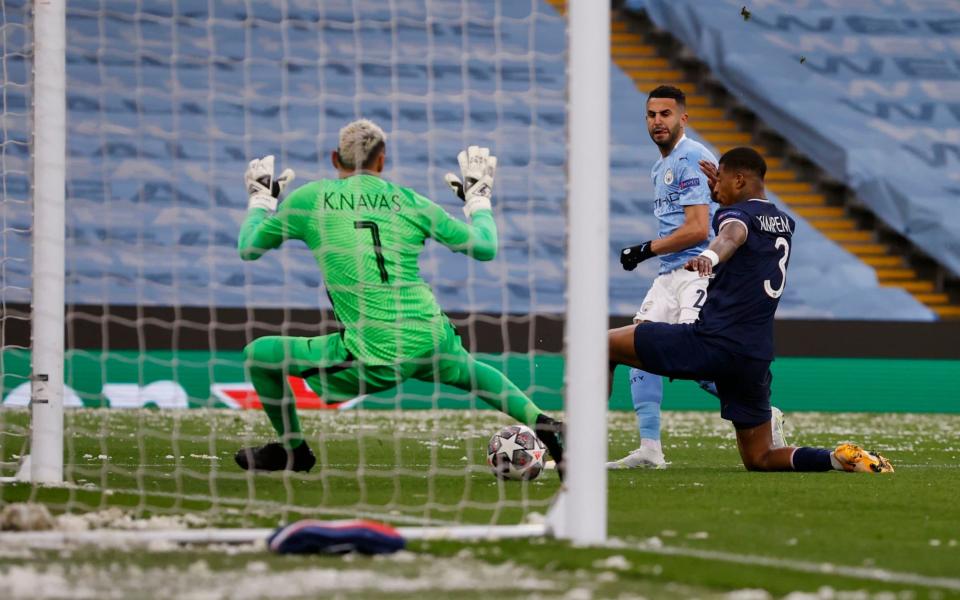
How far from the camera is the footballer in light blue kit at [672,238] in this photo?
8.09 m

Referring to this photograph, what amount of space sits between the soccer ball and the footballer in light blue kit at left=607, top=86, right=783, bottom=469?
1009 mm

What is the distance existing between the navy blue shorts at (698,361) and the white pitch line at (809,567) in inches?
110

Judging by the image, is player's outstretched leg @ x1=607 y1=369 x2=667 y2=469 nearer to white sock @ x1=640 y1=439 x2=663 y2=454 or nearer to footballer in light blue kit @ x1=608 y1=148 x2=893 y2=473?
white sock @ x1=640 y1=439 x2=663 y2=454

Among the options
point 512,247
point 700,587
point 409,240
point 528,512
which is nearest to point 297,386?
point 512,247

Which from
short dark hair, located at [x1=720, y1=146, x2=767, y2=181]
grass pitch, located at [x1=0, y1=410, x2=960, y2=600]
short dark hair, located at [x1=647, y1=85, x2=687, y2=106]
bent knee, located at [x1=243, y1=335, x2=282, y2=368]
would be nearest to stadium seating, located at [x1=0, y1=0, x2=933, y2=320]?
short dark hair, located at [x1=647, y1=85, x2=687, y2=106]

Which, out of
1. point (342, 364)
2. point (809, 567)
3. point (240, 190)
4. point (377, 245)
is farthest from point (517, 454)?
point (240, 190)

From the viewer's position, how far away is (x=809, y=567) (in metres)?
4.16

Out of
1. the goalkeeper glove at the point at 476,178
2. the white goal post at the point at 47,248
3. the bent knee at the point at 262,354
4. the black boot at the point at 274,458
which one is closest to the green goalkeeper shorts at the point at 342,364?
the bent knee at the point at 262,354

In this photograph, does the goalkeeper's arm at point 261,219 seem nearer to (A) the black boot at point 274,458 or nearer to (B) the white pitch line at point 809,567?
(A) the black boot at point 274,458

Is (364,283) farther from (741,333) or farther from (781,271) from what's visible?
(781,271)

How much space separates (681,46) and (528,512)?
16123 millimetres

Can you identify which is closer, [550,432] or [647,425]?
[550,432]

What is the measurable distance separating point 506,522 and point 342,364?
1.77m

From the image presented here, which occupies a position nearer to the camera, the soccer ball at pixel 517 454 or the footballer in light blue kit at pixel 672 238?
the soccer ball at pixel 517 454
